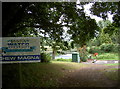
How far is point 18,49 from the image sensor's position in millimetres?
1733

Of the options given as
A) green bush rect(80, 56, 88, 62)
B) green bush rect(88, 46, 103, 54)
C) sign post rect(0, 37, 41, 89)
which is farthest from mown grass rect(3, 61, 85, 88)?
green bush rect(88, 46, 103, 54)

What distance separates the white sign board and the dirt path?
75cm

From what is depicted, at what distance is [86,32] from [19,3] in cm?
123

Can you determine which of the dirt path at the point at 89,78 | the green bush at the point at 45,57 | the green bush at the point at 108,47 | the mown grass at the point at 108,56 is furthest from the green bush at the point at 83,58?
the green bush at the point at 45,57

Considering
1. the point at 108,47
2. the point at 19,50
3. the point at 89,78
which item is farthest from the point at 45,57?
the point at 108,47

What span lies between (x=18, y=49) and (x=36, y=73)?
543 millimetres

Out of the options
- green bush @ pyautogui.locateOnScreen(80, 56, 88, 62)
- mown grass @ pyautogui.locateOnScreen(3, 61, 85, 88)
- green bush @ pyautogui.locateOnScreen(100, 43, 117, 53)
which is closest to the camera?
mown grass @ pyautogui.locateOnScreen(3, 61, 85, 88)

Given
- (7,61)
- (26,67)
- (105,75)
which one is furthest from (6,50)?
(105,75)

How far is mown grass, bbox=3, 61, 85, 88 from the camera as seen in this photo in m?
1.74

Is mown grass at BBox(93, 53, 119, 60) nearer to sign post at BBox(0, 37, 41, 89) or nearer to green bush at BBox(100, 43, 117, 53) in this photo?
green bush at BBox(100, 43, 117, 53)

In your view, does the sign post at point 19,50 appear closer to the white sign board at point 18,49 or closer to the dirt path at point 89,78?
the white sign board at point 18,49

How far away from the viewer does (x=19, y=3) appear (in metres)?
1.65

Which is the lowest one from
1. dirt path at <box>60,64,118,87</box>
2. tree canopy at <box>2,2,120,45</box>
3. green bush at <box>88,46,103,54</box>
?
dirt path at <box>60,64,118,87</box>

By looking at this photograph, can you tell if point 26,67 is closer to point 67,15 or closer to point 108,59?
point 67,15
